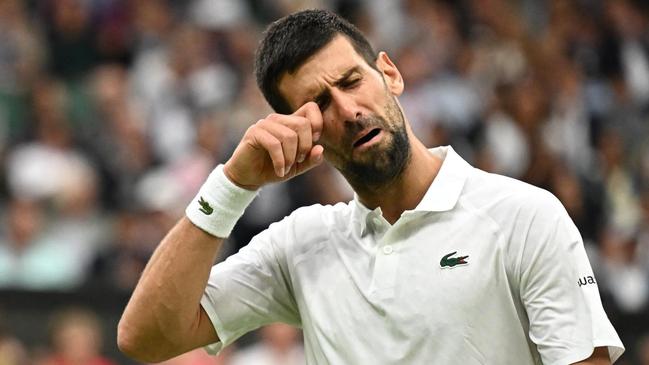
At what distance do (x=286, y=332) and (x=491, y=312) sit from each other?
460 centimetres

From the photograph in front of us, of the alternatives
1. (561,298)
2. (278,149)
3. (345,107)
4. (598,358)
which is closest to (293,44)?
(345,107)

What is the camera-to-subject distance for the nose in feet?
10.3

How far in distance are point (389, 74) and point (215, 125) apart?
19.4ft

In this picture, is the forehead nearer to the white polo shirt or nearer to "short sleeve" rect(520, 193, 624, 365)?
the white polo shirt

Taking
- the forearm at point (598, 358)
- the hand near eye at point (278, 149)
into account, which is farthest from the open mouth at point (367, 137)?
the forearm at point (598, 358)

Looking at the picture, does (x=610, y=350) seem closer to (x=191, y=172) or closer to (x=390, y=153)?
(x=390, y=153)

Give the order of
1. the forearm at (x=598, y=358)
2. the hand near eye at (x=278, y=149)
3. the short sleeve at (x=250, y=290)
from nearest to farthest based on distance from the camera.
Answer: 1. the forearm at (x=598, y=358)
2. the hand near eye at (x=278, y=149)
3. the short sleeve at (x=250, y=290)

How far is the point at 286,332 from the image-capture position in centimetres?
750

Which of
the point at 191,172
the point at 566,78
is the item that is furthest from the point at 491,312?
the point at 566,78

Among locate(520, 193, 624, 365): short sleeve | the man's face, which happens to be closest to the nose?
the man's face

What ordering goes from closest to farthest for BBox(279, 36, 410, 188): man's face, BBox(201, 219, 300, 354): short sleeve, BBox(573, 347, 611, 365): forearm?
1. BBox(573, 347, 611, 365): forearm
2. BBox(279, 36, 410, 188): man's face
3. BBox(201, 219, 300, 354): short sleeve

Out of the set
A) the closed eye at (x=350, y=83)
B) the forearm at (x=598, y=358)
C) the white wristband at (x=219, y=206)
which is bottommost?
the forearm at (x=598, y=358)

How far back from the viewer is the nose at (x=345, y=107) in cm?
313

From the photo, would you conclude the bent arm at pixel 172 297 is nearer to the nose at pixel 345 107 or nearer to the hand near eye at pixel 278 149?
the hand near eye at pixel 278 149
